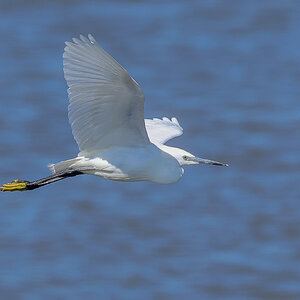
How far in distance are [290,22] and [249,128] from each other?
3383 millimetres

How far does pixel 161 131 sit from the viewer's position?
9328 millimetres

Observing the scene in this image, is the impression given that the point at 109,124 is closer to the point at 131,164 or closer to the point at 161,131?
the point at 131,164

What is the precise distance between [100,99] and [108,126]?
339 mm

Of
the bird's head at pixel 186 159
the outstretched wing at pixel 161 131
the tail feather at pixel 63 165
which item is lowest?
the tail feather at pixel 63 165

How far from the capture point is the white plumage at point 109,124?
7730mm

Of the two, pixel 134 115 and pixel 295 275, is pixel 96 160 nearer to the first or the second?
pixel 134 115

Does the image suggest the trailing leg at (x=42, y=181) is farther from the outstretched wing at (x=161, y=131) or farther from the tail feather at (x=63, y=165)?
the outstretched wing at (x=161, y=131)

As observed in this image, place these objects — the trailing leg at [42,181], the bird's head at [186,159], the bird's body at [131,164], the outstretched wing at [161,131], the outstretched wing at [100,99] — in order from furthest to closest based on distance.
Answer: the outstretched wing at [161,131] < the bird's head at [186,159] < the trailing leg at [42,181] < the bird's body at [131,164] < the outstretched wing at [100,99]

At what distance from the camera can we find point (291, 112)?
607 inches

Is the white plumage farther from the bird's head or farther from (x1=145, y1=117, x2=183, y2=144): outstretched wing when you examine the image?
(x1=145, y1=117, x2=183, y2=144): outstretched wing

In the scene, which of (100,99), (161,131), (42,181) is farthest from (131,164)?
(161,131)

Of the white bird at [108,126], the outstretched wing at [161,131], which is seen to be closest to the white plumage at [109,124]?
the white bird at [108,126]

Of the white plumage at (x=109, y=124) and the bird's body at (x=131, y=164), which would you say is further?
the bird's body at (x=131, y=164)

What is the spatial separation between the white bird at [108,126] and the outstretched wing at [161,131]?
0.35m
